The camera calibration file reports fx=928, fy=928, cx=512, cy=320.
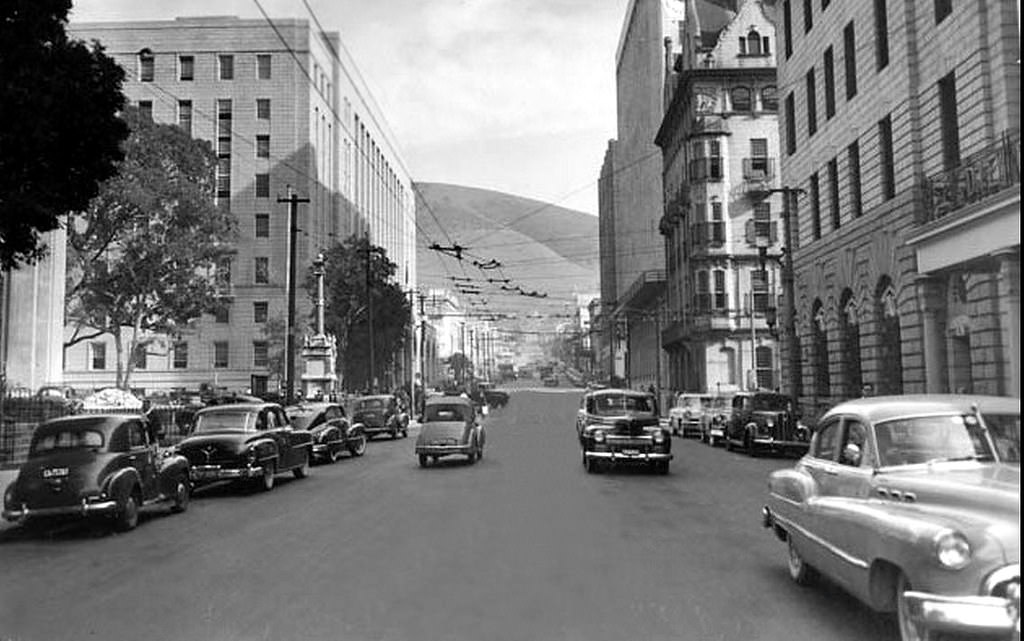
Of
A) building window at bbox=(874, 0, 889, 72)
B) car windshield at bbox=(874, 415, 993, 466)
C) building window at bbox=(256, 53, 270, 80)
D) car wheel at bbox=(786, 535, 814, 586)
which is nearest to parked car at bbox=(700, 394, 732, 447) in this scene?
building window at bbox=(874, 0, 889, 72)

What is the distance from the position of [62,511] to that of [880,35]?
2416cm

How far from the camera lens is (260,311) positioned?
67.5 meters

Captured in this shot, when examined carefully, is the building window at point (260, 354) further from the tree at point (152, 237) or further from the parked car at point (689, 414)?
the parked car at point (689, 414)

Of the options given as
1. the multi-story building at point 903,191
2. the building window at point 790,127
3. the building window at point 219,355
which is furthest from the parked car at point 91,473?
the building window at point 219,355

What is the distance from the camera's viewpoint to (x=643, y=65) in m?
78.5

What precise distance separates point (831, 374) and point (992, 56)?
1325 cm

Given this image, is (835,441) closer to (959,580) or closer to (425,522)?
(959,580)

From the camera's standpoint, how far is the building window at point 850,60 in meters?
28.5

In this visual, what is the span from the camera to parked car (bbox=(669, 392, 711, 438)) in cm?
3672

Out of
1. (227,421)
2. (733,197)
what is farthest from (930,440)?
(733,197)

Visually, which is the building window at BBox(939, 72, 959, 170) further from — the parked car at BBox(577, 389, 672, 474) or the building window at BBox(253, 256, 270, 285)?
the building window at BBox(253, 256, 270, 285)

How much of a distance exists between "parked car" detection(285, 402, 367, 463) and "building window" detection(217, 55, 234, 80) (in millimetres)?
48111

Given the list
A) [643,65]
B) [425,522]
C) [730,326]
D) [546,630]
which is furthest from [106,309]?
[643,65]

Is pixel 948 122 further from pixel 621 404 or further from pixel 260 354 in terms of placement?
pixel 260 354
